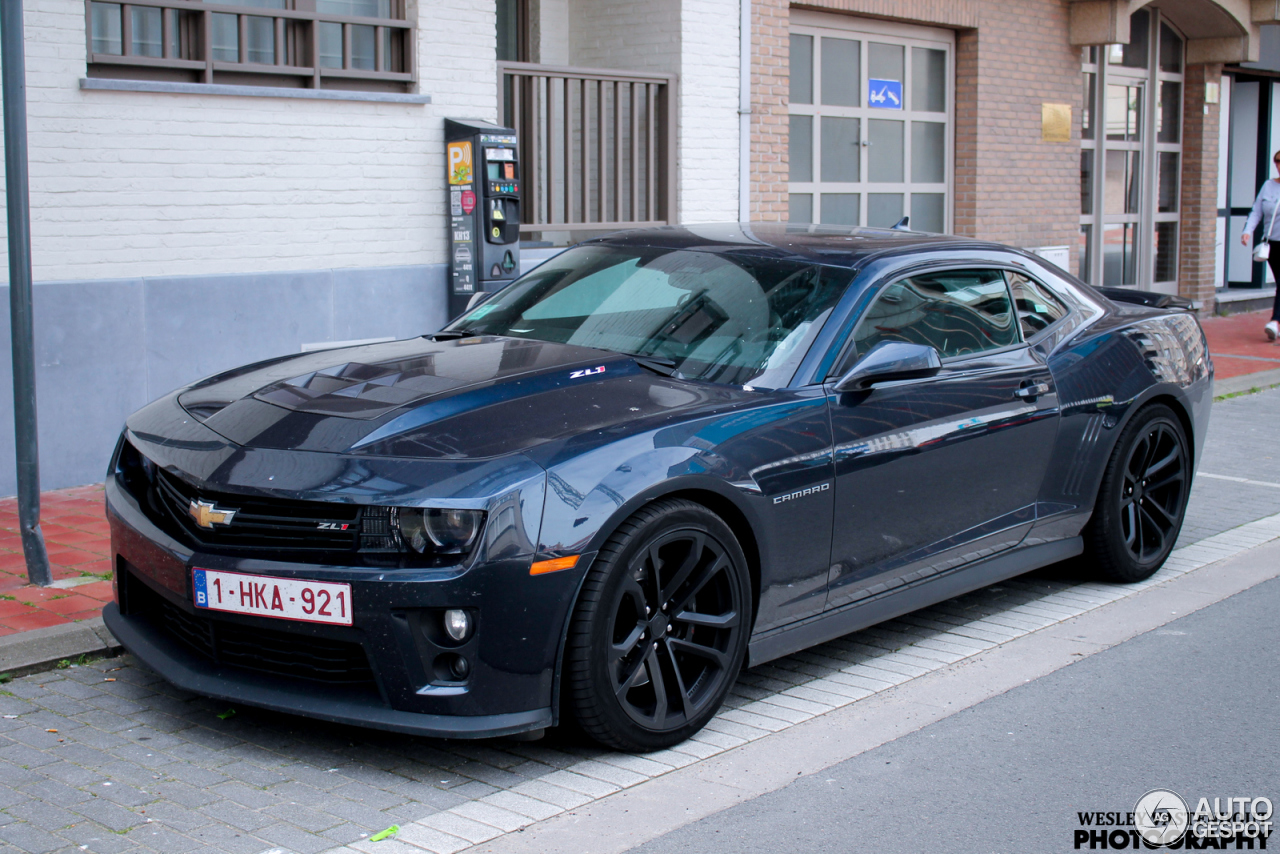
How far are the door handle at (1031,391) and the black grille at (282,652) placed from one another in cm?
273

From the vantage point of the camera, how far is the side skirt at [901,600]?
430 cm

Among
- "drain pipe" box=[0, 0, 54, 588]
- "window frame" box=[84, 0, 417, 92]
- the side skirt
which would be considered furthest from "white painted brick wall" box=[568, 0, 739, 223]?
"drain pipe" box=[0, 0, 54, 588]

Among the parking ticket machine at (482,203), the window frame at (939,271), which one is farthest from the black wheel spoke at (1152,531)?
the parking ticket machine at (482,203)

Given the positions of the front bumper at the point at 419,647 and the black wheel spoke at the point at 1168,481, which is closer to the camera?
the front bumper at the point at 419,647

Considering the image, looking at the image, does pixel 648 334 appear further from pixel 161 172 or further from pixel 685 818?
pixel 161 172

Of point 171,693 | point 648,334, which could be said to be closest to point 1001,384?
point 648,334

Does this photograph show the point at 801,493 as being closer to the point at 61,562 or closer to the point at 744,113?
the point at 61,562

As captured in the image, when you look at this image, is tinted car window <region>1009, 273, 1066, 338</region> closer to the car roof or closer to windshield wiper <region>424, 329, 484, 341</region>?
the car roof

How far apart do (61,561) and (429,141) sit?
4.09 meters

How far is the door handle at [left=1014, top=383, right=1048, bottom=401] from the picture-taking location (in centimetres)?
517

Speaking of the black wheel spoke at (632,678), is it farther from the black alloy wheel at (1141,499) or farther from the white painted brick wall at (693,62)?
the white painted brick wall at (693,62)

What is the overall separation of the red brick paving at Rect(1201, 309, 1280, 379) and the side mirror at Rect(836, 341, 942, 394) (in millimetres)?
7064

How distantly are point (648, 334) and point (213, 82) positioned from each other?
4.48m

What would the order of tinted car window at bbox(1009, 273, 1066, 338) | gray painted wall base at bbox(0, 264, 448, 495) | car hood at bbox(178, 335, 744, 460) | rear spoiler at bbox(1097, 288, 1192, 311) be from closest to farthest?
1. car hood at bbox(178, 335, 744, 460)
2. tinted car window at bbox(1009, 273, 1066, 338)
3. rear spoiler at bbox(1097, 288, 1192, 311)
4. gray painted wall base at bbox(0, 264, 448, 495)
